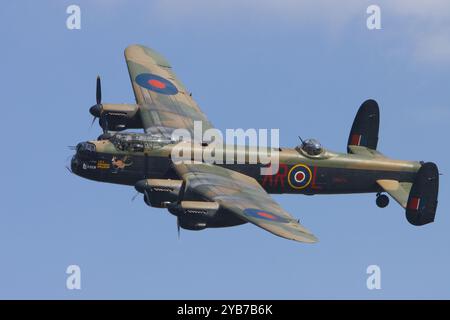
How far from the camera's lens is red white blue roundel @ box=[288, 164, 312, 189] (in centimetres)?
6794

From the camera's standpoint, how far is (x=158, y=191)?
6244 centimetres

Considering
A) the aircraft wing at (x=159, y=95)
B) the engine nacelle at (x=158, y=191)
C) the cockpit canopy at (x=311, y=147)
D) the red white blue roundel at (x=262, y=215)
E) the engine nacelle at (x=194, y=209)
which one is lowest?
the red white blue roundel at (x=262, y=215)

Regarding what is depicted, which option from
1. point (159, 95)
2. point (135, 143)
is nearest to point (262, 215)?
point (135, 143)

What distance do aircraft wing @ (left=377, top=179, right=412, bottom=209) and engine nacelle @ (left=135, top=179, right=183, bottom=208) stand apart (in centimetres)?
1149

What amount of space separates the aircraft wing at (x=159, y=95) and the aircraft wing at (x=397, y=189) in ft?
31.7

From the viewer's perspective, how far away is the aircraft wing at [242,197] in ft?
193

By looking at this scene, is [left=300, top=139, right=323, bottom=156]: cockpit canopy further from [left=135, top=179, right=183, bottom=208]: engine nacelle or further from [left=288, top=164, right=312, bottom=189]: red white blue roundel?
[left=135, top=179, right=183, bottom=208]: engine nacelle

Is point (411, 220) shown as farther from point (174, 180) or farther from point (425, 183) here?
point (174, 180)

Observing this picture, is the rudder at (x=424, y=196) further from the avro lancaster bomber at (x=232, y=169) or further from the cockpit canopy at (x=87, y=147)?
the cockpit canopy at (x=87, y=147)

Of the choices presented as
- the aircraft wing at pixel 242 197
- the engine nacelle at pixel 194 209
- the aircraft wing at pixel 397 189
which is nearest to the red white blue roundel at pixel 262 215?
the aircraft wing at pixel 242 197

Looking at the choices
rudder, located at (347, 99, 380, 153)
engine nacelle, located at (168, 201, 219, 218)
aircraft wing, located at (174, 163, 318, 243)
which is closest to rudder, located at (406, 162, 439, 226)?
rudder, located at (347, 99, 380, 153)

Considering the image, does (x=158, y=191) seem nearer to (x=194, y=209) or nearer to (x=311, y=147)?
(x=194, y=209)

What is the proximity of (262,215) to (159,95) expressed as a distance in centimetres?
1463

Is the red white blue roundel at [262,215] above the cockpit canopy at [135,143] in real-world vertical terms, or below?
below
